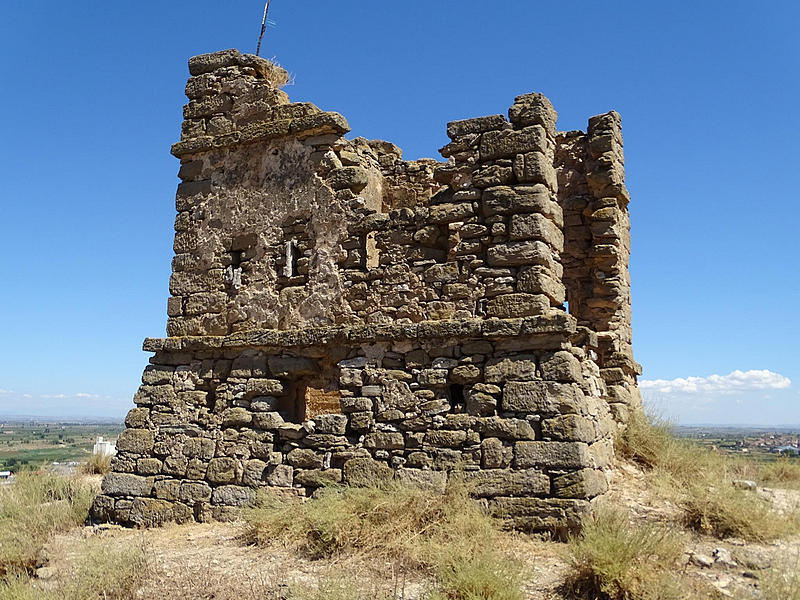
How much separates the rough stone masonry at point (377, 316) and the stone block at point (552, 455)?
0.7 inches

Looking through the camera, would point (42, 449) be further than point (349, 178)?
Yes

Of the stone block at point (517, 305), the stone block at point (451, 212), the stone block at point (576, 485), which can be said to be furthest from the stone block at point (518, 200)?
the stone block at point (576, 485)

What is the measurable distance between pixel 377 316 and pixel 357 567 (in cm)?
262

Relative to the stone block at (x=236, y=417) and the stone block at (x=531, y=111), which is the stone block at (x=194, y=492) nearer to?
the stone block at (x=236, y=417)

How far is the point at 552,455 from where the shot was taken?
603cm

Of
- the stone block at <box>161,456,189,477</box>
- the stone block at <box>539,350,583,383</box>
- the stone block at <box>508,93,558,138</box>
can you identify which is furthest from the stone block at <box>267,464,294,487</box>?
the stone block at <box>508,93,558,138</box>

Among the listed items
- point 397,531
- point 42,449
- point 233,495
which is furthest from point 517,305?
point 42,449

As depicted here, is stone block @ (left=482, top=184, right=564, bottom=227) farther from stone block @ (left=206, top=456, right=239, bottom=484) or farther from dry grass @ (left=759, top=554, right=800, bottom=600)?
stone block @ (left=206, top=456, right=239, bottom=484)

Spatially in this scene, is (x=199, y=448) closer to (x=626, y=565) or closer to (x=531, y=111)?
(x=626, y=565)

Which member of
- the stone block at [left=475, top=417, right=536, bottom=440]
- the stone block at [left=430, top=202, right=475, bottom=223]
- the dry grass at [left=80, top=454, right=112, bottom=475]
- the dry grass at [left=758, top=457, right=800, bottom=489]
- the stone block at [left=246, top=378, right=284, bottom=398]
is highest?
the stone block at [left=430, top=202, right=475, bottom=223]

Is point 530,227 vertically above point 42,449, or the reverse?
point 530,227

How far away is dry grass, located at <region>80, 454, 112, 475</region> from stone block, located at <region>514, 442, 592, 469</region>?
7.72 meters

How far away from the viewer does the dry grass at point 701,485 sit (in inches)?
224

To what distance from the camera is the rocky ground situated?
191 inches
